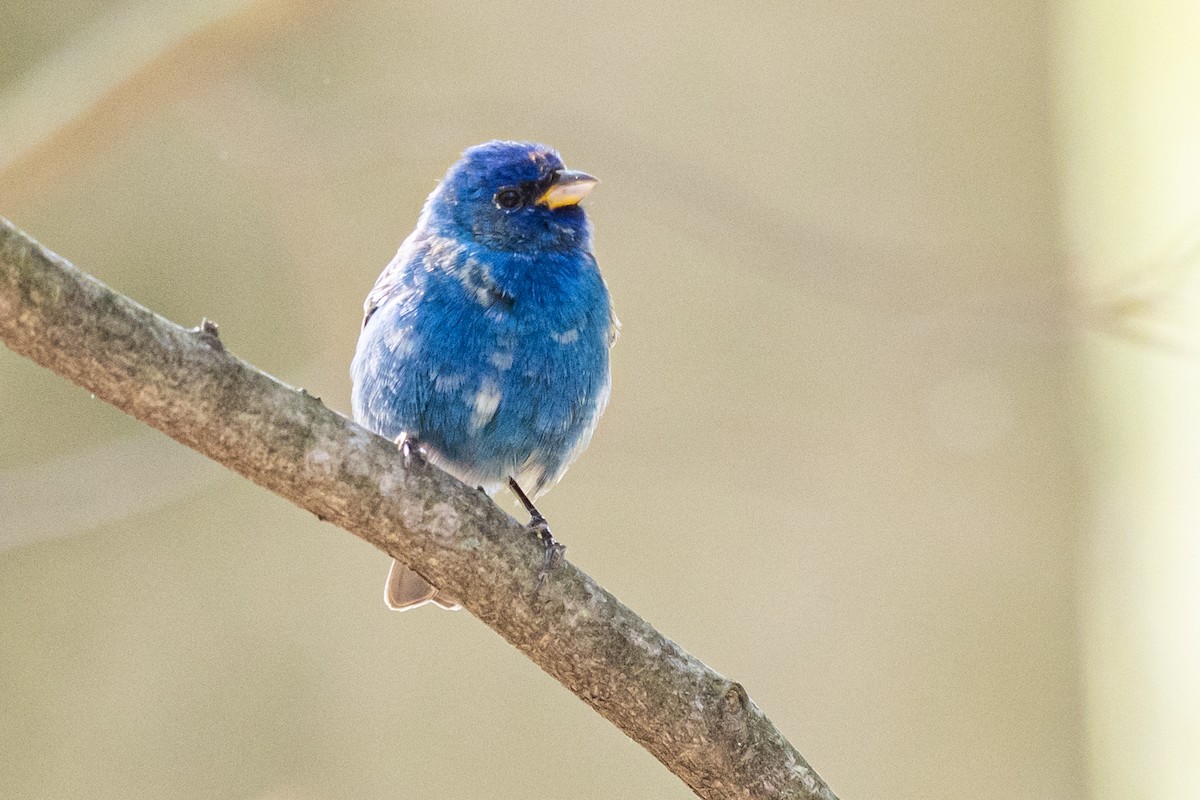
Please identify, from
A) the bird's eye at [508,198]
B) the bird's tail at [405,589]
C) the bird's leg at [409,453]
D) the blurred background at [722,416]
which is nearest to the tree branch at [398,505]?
the bird's leg at [409,453]

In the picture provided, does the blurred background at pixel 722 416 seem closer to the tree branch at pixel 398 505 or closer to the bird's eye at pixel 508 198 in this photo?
the bird's eye at pixel 508 198

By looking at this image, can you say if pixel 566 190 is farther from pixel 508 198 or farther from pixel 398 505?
pixel 398 505

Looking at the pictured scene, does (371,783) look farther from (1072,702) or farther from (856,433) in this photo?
(1072,702)

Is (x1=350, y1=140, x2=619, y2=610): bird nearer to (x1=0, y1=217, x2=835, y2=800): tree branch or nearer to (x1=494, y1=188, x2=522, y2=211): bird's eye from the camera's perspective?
(x1=494, y1=188, x2=522, y2=211): bird's eye

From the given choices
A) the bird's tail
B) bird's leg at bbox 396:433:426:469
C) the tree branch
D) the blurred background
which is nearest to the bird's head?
bird's leg at bbox 396:433:426:469

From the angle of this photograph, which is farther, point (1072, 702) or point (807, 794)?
point (1072, 702)

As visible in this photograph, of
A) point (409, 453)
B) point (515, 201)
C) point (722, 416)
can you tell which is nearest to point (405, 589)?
point (409, 453)

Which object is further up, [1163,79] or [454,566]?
[1163,79]

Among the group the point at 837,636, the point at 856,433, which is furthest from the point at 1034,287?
the point at 837,636
